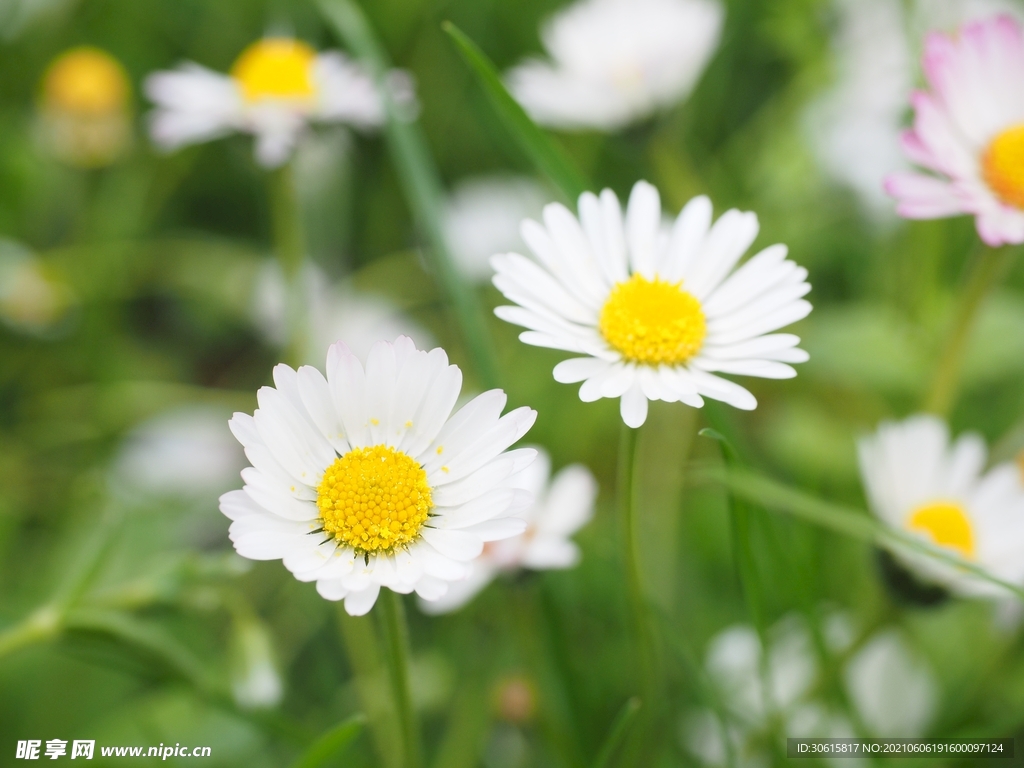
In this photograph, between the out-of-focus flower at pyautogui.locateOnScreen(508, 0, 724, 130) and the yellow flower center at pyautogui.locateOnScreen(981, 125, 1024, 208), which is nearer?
the yellow flower center at pyautogui.locateOnScreen(981, 125, 1024, 208)

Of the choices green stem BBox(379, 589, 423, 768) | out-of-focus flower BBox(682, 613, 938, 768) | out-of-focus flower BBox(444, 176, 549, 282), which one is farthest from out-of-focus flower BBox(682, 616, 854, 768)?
out-of-focus flower BBox(444, 176, 549, 282)

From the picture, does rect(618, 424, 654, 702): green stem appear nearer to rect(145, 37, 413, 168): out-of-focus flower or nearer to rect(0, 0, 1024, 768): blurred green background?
rect(0, 0, 1024, 768): blurred green background

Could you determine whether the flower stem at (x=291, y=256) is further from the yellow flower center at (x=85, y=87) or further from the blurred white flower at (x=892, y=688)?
the blurred white flower at (x=892, y=688)

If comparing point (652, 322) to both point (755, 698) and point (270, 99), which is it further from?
point (270, 99)

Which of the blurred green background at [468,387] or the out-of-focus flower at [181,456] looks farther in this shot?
the out-of-focus flower at [181,456]

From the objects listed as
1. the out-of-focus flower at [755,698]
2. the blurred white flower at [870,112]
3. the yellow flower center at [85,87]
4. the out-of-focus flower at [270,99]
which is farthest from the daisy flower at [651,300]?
Answer: the yellow flower center at [85,87]

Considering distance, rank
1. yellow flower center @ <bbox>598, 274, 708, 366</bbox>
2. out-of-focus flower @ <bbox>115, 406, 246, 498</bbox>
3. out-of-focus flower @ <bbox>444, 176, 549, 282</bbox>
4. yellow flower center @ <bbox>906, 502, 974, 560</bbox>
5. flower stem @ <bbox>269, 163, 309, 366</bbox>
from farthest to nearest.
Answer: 1. out-of-focus flower @ <bbox>444, 176, 549, 282</bbox>
2. out-of-focus flower @ <bbox>115, 406, 246, 498</bbox>
3. flower stem @ <bbox>269, 163, 309, 366</bbox>
4. yellow flower center @ <bbox>906, 502, 974, 560</bbox>
5. yellow flower center @ <bbox>598, 274, 708, 366</bbox>

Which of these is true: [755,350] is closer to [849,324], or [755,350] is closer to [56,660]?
[849,324]
